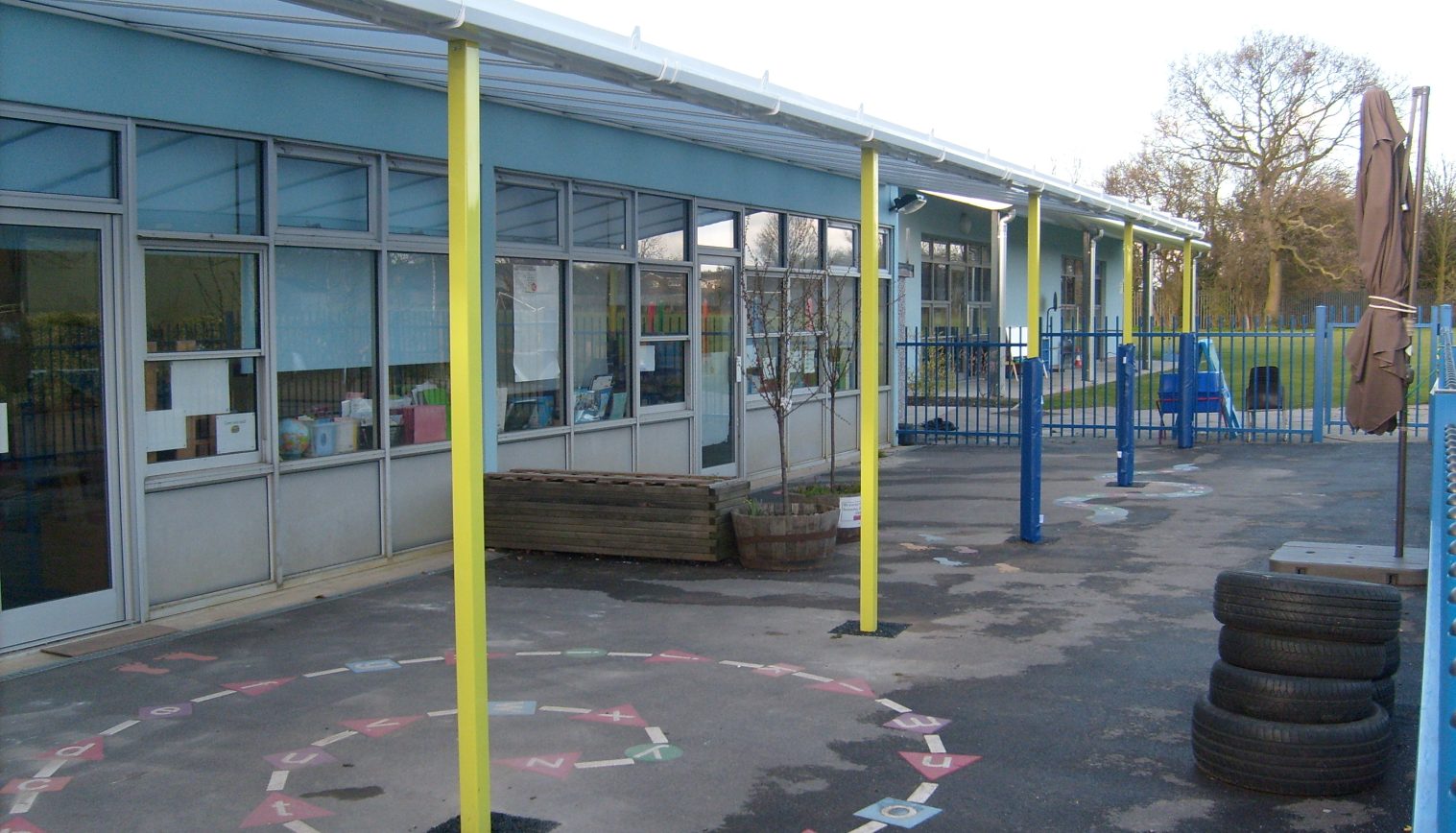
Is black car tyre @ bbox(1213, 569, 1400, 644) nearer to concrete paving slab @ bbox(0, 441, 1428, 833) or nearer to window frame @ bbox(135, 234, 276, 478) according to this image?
concrete paving slab @ bbox(0, 441, 1428, 833)

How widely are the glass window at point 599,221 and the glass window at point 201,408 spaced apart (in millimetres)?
3849

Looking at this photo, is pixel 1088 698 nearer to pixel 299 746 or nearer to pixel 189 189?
pixel 299 746

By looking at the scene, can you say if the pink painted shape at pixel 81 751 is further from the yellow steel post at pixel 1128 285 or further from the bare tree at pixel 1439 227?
the bare tree at pixel 1439 227

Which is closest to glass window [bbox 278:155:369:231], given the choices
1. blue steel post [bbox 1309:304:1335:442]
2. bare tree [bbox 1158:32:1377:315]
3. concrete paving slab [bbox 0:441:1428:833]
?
concrete paving slab [bbox 0:441:1428:833]

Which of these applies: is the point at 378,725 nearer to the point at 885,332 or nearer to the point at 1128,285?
the point at 1128,285

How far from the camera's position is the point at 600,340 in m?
12.1

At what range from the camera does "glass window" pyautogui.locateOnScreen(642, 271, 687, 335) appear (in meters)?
12.7

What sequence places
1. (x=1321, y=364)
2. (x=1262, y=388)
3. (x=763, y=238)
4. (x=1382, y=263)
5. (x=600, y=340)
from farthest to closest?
1. (x=1262, y=388)
2. (x=1321, y=364)
3. (x=763, y=238)
4. (x=600, y=340)
5. (x=1382, y=263)

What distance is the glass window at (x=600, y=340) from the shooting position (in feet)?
38.8

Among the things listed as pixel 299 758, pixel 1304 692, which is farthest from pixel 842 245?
pixel 299 758

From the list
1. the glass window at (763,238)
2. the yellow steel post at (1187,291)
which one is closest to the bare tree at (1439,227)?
the yellow steel post at (1187,291)

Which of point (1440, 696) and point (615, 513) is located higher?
point (1440, 696)

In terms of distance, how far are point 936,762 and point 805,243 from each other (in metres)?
10.8

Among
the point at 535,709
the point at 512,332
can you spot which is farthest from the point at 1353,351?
the point at 512,332
